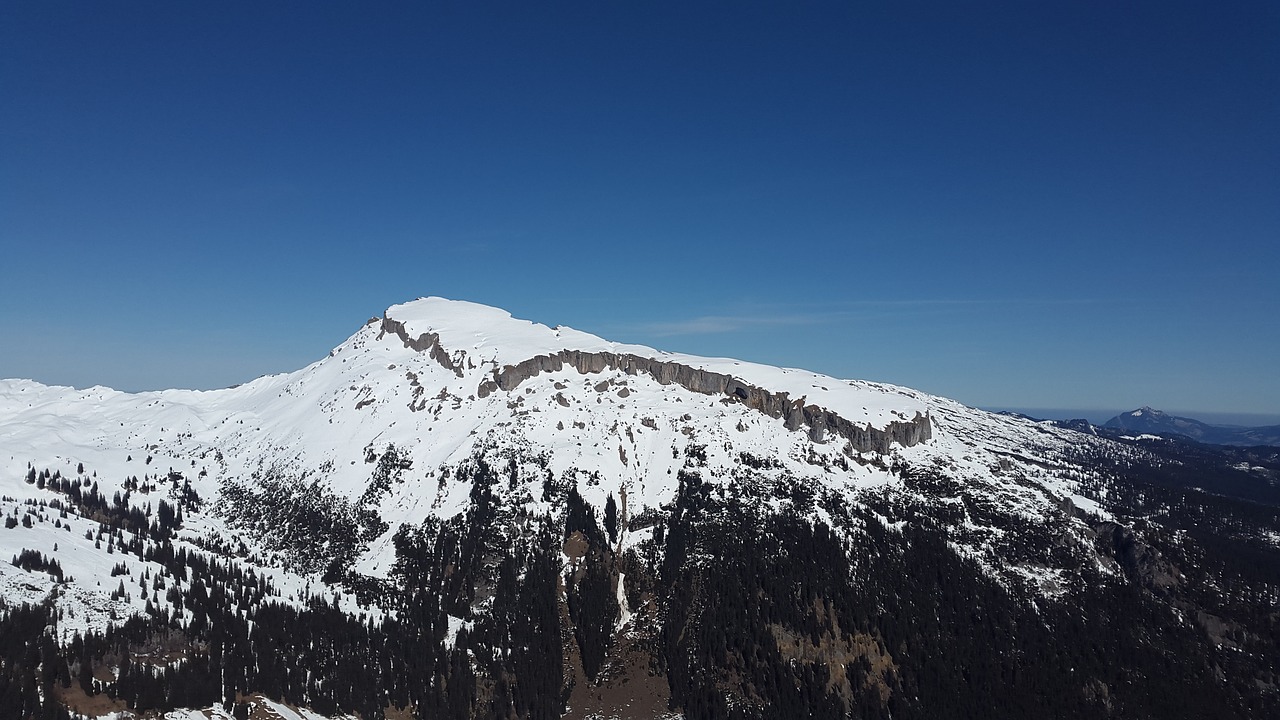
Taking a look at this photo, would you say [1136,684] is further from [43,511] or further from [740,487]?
[43,511]

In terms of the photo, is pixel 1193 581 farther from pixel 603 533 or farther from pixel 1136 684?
pixel 603 533

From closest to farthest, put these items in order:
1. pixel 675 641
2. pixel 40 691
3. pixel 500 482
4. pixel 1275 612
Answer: pixel 40 691 < pixel 675 641 < pixel 1275 612 < pixel 500 482

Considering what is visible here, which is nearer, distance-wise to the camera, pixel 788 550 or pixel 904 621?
pixel 904 621

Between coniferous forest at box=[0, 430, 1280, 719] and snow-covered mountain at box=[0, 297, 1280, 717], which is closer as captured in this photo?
coniferous forest at box=[0, 430, 1280, 719]

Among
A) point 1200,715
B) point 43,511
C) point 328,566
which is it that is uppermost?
point 43,511

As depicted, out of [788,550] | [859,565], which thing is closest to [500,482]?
Result: [788,550]

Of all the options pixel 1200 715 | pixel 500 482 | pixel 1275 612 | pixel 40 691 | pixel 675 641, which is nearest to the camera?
pixel 40 691

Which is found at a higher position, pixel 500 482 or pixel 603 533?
pixel 500 482

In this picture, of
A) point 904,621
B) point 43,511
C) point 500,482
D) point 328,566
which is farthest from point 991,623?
point 43,511

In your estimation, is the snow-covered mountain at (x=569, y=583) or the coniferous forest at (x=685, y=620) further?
the snow-covered mountain at (x=569, y=583)

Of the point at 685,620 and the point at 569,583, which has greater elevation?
the point at 569,583

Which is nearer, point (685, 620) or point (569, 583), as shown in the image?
point (685, 620)
